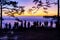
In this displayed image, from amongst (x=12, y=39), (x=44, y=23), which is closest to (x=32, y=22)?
(x=44, y=23)

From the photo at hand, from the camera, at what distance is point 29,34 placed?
2.60 meters

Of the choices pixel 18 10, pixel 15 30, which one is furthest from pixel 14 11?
pixel 15 30

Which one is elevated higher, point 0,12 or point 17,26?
point 0,12

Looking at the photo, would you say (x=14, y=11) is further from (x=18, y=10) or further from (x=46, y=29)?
(x=46, y=29)

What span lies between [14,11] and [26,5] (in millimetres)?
170

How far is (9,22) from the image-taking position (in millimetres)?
2586

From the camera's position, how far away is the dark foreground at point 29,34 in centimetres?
260

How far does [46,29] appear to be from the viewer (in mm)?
2611

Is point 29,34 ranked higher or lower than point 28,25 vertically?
lower

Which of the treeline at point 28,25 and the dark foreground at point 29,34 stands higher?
the treeline at point 28,25

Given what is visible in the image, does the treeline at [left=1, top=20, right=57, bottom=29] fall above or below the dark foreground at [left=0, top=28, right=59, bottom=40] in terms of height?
above

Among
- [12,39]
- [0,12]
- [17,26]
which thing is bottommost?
[12,39]

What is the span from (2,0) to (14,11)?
0.67 feet

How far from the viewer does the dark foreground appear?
8.52 ft
